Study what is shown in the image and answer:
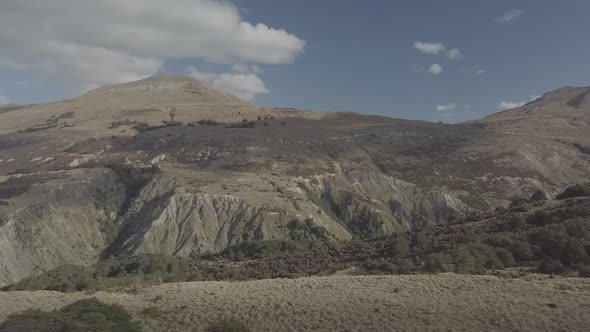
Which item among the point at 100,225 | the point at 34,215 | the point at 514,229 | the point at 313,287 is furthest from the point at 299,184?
the point at 313,287

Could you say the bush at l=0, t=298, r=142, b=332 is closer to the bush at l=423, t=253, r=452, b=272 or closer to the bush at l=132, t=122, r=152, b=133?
the bush at l=423, t=253, r=452, b=272

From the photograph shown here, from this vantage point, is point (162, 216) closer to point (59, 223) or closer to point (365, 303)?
point (59, 223)

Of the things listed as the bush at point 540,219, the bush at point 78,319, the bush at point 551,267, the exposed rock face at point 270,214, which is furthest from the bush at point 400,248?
the exposed rock face at point 270,214

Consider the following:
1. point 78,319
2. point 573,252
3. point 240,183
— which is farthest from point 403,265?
point 240,183

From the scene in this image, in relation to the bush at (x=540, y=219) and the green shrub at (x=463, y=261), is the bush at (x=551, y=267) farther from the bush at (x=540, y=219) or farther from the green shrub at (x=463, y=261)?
the bush at (x=540, y=219)

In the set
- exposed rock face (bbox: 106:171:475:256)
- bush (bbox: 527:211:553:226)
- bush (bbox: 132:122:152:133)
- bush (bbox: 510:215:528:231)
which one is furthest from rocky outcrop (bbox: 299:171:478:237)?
bush (bbox: 132:122:152:133)
